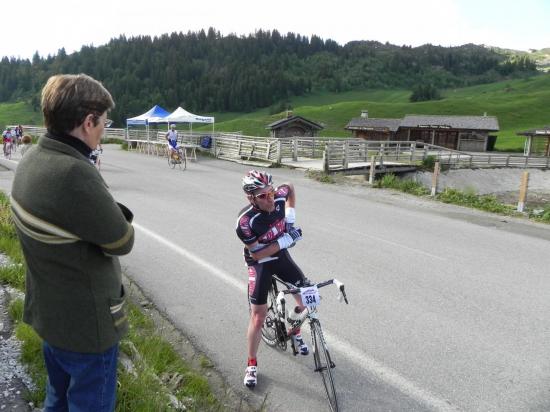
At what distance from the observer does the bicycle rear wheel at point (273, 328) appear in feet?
14.0

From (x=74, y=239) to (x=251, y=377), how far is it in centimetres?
244

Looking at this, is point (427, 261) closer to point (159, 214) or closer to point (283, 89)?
point (159, 214)

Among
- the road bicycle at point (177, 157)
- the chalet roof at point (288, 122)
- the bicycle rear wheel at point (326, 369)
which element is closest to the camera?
the bicycle rear wheel at point (326, 369)

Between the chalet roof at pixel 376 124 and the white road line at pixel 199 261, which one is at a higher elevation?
the chalet roof at pixel 376 124

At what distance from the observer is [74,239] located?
1.97 metres

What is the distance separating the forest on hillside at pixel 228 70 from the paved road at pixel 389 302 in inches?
4800

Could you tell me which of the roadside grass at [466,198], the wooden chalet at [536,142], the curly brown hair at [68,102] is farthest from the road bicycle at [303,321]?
the wooden chalet at [536,142]

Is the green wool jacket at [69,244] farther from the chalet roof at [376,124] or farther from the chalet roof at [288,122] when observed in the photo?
the chalet roof at [376,124]

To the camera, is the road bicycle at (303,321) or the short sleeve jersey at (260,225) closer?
the road bicycle at (303,321)

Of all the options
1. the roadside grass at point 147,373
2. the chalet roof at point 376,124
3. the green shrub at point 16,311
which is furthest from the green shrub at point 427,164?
the chalet roof at point 376,124

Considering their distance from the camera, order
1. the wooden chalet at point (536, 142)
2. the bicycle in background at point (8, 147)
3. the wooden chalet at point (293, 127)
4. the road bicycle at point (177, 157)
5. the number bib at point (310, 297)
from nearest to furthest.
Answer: the number bib at point (310, 297), the road bicycle at point (177, 157), the bicycle in background at point (8, 147), the wooden chalet at point (293, 127), the wooden chalet at point (536, 142)

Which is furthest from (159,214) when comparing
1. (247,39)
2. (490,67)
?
(490,67)

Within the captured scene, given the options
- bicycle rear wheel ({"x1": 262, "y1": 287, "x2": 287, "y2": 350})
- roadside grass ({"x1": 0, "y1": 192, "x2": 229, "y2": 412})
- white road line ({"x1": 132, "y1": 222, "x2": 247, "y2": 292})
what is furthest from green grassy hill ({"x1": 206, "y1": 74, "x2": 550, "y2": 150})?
roadside grass ({"x1": 0, "y1": 192, "x2": 229, "y2": 412})

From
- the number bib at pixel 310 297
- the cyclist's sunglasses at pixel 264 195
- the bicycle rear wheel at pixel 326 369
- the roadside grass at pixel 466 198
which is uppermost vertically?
the cyclist's sunglasses at pixel 264 195
